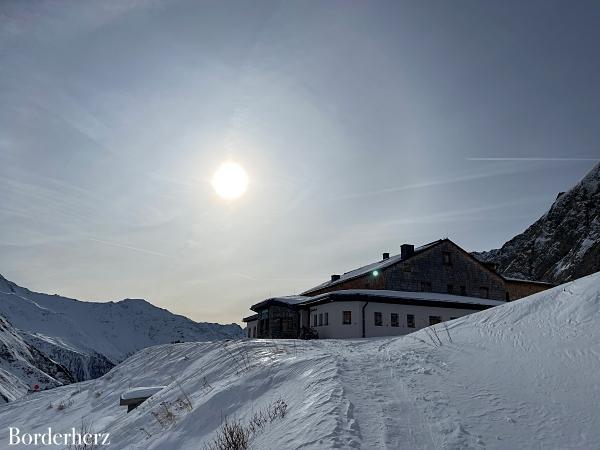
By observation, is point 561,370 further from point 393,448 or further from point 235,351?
point 235,351

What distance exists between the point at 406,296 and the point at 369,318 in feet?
12.1

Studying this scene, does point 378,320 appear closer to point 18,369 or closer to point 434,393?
point 434,393

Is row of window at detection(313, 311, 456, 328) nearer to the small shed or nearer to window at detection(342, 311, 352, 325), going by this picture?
window at detection(342, 311, 352, 325)

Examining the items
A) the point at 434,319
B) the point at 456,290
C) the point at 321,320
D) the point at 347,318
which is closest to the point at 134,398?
the point at 347,318

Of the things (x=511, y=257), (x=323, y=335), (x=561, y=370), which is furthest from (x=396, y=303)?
(x=511, y=257)

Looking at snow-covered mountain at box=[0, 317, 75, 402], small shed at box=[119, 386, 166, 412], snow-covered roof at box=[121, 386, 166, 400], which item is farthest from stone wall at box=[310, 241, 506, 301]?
snow-covered mountain at box=[0, 317, 75, 402]

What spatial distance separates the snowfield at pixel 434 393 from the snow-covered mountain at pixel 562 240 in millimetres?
92649

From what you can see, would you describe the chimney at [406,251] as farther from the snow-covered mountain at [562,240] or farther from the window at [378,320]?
the snow-covered mountain at [562,240]

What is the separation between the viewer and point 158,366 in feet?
57.6

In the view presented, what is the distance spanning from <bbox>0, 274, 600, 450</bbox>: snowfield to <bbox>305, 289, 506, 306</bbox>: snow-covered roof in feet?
67.9

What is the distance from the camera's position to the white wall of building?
30.5m

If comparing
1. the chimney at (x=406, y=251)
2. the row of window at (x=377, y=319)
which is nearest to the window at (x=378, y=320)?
the row of window at (x=377, y=319)

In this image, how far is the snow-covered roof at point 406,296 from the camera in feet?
102

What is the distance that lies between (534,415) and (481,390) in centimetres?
80
